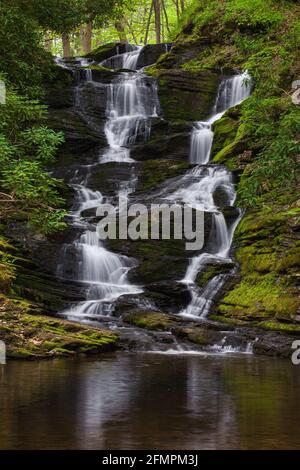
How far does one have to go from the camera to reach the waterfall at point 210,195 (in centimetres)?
1492

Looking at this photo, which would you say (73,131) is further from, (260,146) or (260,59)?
(260,59)

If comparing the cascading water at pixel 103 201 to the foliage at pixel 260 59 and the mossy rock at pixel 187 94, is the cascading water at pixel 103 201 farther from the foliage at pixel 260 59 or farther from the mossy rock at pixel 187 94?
the foliage at pixel 260 59

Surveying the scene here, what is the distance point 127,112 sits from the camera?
24266 mm

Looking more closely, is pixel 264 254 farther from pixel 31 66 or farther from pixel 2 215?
pixel 31 66

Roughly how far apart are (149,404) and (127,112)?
1885 cm

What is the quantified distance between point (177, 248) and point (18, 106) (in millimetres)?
5802

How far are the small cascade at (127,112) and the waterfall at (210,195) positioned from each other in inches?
96.4

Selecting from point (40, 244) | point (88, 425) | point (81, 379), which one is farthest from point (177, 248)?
point (88, 425)

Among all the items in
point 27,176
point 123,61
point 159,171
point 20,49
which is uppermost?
point 123,61

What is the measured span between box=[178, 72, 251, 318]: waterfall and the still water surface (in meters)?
4.45

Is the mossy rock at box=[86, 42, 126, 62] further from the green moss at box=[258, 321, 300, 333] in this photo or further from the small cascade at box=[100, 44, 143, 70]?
the green moss at box=[258, 321, 300, 333]

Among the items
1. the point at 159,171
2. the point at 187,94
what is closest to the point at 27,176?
the point at 159,171

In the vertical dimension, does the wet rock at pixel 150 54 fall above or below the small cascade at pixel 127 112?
above

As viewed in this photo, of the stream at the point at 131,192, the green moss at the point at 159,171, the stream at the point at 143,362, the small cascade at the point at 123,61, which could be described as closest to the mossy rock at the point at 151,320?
the stream at the point at 143,362
